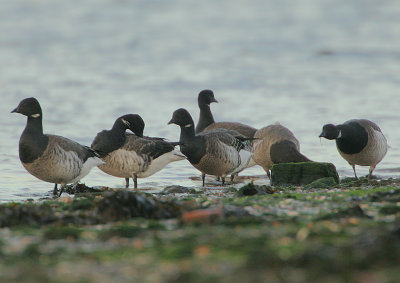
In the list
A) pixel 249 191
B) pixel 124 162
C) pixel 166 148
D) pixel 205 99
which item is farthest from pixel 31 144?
pixel 205 99

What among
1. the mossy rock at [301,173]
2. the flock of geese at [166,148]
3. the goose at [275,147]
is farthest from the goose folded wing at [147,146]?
the goose at [275,147]

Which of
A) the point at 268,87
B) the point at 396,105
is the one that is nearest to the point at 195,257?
the point at 396,105

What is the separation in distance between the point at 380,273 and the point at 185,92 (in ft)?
67.9

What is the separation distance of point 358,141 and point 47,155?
6.91 meters

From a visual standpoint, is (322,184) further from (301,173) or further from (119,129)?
(119,129)

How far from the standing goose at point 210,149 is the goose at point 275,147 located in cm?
75

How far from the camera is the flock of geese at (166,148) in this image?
11.6m

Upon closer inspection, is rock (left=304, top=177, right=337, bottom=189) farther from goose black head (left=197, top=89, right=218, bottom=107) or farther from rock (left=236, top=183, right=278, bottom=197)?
goose black head (left=197, top=89, right=218, bottom=107)

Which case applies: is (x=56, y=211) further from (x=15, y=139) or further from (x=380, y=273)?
(x=15, y=139)

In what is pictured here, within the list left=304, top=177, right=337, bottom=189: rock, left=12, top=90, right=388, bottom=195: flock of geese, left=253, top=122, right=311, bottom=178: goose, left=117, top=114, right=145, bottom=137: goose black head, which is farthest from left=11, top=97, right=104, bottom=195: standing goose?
left=253, top=122, right=311, bottom=178: goose

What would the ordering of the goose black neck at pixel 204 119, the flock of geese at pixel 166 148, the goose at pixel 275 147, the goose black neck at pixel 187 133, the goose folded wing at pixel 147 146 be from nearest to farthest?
the flock of geese at pixel 166 148, the goose folded wing at pixel 147 146, the goose black neck at pixel 187 133, the goose at pixel 275 147, the goose black neck at pixel 204 119

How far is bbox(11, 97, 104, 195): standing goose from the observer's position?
1136 cm

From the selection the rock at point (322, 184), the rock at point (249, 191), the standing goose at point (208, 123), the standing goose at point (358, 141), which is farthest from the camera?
the standing goose at point (208, 123)

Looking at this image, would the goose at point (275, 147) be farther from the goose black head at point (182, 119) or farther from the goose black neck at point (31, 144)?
the goose black neck at point (31, 144)
